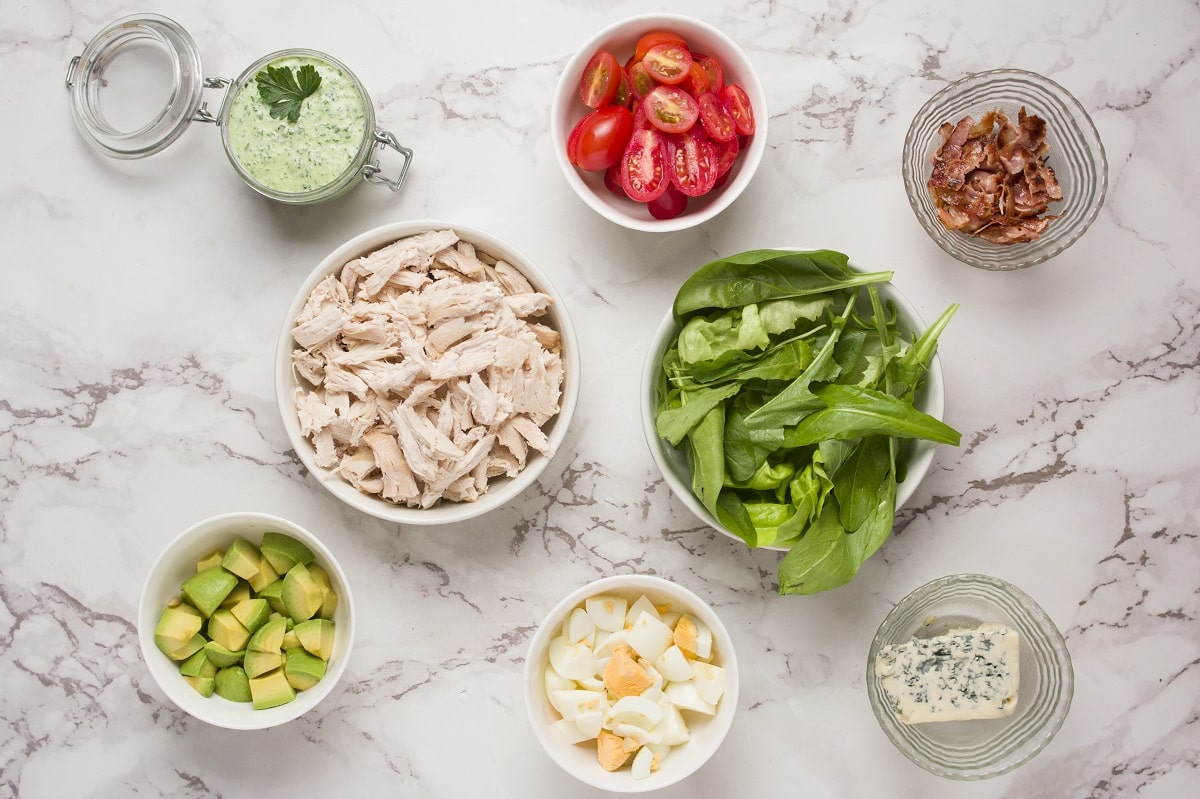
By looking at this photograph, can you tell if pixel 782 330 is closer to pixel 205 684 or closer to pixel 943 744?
pixel 943 744

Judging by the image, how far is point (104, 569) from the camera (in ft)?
6.05

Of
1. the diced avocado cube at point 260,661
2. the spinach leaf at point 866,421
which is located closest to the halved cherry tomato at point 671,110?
the spinach leaf at point 866,421

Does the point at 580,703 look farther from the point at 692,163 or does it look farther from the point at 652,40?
the point at 652,40

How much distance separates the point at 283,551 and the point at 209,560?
160 millimetres

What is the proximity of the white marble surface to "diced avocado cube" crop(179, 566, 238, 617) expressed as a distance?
0.64ft

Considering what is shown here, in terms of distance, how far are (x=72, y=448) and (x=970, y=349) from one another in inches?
73.4

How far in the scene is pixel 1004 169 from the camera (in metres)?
1.71

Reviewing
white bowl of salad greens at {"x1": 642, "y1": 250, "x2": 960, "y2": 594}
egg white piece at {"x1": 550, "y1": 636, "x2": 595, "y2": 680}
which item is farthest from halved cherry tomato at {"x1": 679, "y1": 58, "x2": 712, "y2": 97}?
egg white piece at {"x1": 550, "y1": 636, "x2": 595, "y2": 680}

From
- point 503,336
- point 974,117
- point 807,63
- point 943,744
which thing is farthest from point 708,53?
point 943,744

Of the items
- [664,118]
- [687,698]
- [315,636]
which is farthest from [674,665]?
[664,118]

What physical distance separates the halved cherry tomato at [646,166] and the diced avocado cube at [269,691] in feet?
3.67

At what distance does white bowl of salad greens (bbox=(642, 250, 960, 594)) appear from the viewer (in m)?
1.53

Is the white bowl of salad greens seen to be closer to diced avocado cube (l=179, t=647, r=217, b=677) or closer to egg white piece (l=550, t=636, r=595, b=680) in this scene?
egg white piece (l=550, t=636, r=595, b=680)

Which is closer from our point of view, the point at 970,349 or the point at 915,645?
the point at 915,645
